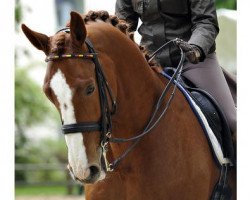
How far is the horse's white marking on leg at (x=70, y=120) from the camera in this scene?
469 centimetres

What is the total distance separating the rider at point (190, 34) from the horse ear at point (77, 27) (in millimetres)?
1162

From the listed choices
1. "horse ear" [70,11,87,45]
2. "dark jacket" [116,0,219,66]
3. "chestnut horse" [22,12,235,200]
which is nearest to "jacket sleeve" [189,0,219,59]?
"dark jacket" [116,0,219,66]

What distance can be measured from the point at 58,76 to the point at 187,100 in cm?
126

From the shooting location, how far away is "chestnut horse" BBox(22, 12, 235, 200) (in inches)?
186

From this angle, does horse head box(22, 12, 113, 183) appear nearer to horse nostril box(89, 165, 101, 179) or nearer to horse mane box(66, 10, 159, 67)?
horse nostril box(89, 165, 101, 179)

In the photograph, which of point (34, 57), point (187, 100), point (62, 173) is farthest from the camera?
point (34, 57)

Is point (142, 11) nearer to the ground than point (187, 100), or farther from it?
farther from it

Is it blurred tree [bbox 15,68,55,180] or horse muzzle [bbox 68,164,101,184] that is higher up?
horse muzzle [bbox 68,164,101,184]

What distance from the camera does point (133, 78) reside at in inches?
209

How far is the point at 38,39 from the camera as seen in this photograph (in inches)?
198

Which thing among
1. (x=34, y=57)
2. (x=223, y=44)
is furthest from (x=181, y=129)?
(x=34, y=57)

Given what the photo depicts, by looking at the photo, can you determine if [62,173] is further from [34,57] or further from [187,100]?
[187,100]

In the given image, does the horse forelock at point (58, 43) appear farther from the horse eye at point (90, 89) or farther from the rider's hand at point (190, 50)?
the rider's hand at point (190, 50)

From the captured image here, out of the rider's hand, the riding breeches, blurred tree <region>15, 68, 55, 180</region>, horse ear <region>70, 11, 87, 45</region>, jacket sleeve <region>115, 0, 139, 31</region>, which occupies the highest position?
jacket sleeve <region>115, 0, 139, 31</region>
